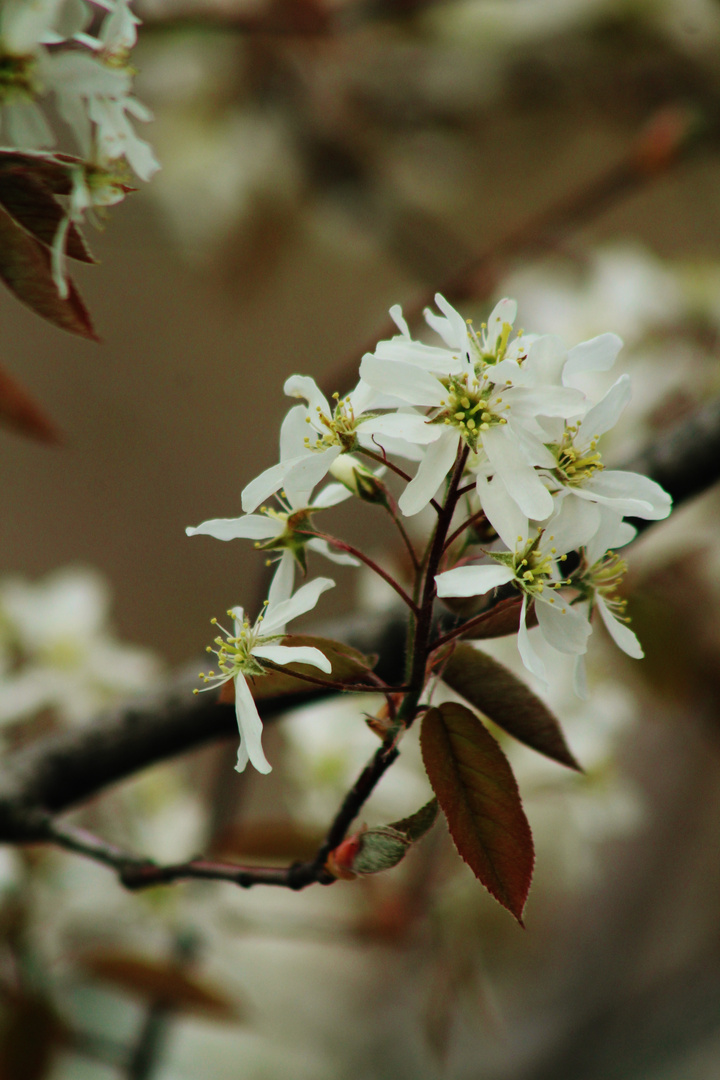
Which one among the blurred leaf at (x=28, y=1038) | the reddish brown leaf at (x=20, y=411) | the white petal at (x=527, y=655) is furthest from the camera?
the blurred leaf at (x=28, y=1038)

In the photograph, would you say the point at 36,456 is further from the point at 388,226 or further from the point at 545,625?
the point at 545,625

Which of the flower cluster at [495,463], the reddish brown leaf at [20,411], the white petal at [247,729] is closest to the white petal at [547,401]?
the flower cluster at [495,463]

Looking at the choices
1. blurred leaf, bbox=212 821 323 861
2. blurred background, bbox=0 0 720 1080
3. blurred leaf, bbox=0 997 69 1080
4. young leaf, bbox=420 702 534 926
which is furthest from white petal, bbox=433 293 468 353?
blurred leaf, bbox=0 997 69 1080

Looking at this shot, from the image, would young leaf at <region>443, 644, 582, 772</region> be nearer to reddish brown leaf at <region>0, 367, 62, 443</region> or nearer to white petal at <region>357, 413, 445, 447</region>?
white petal at <region>357, 413, 445, 447</region>

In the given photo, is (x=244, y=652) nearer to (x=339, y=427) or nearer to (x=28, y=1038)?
(x=339, y=427)

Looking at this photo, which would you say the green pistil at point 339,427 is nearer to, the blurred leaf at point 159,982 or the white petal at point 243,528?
the white petal at point 243,528

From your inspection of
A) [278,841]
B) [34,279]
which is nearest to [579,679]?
[34,279]
